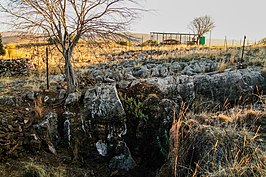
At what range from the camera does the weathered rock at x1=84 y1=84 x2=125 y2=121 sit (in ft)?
13.4

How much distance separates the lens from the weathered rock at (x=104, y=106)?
4.07m

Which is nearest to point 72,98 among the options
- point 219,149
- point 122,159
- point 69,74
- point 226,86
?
point 69,74

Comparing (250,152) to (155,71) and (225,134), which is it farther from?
(155,71)

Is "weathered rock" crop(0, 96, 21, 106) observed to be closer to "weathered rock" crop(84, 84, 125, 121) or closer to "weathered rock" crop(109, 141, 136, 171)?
"weathered rock" crop(84, 84, 125, 121)

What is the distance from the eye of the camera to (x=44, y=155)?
3.32 meters

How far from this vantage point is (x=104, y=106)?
414cm

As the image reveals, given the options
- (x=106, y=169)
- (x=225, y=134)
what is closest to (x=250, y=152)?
(x=225, y=134)

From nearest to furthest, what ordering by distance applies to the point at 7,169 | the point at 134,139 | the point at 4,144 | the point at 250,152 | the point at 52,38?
1. the point at 250,152
2. the point at 7,169
3. the point at 4,144
4. the point at 134,139
5. the point at 52,38

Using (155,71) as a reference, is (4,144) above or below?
below

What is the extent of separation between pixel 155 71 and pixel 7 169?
5.25 metres

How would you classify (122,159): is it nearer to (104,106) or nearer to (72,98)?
(104,106)

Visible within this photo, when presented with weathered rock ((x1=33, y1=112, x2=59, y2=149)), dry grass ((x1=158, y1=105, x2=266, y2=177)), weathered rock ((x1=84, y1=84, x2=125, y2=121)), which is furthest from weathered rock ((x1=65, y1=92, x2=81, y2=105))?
dry grass ((x1=158, y1=105, x2=266, y2=177))

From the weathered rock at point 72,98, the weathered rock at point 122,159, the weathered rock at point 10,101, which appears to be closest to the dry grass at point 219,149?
the weathered rock at point 122,159

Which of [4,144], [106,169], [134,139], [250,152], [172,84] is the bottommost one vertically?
[106,169]
